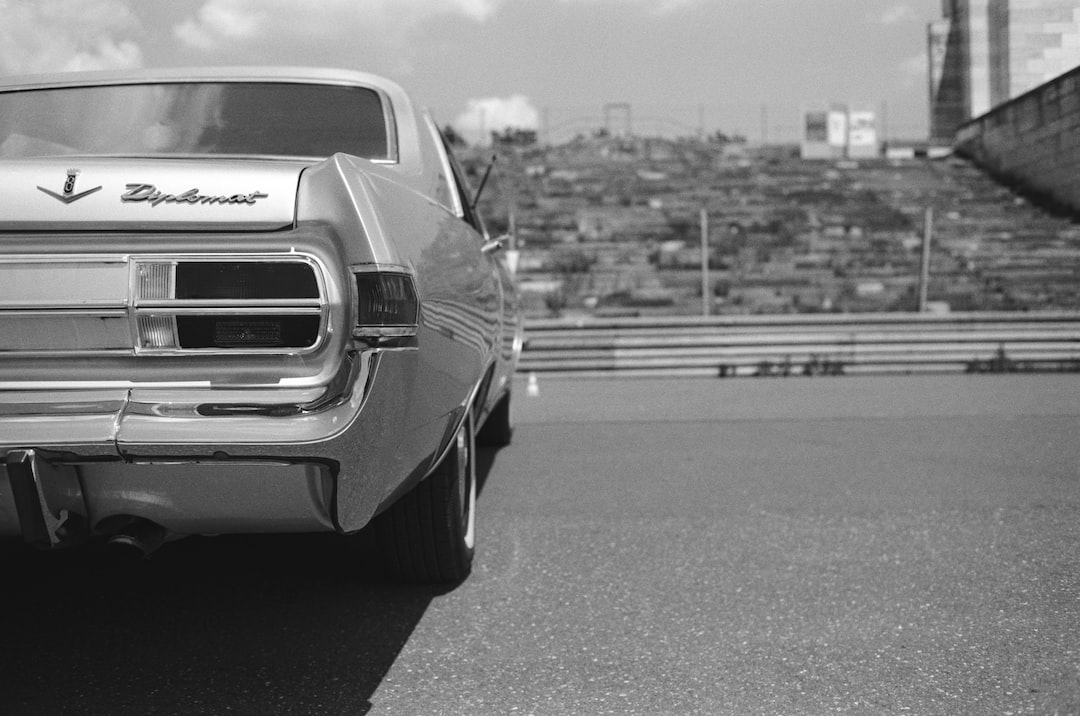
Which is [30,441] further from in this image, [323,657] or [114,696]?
[323,657]

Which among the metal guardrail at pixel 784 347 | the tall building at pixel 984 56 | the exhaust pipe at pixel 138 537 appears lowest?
the metal guardrail at pixel 784 347

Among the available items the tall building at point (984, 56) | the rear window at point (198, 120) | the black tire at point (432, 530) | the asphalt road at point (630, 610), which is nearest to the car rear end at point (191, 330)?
the asphalt road at point (630, 610)

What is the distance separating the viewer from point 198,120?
3703mm

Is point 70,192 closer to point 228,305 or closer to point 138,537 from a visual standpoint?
point 228,305

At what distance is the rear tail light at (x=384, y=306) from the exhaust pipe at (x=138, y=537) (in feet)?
2.23

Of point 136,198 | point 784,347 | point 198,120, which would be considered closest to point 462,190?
point 198,120

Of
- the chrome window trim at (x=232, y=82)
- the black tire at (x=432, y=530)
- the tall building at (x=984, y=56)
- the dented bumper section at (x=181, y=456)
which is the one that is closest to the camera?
the dented bumper section at (x=181, y=456)

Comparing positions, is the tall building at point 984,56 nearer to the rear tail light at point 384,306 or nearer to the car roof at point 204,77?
the car roof at point 204,77

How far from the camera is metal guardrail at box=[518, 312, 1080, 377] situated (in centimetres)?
1182

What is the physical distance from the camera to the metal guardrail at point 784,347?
38.8 feet

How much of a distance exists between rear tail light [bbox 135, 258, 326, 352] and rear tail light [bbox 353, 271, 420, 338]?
0.32ft

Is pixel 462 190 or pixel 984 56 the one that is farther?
pixel 984 56

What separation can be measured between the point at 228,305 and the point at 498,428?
14.6ft

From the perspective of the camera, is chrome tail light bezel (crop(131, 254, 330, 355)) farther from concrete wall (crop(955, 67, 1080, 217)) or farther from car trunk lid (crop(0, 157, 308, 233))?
concrete wall (crop(955, 67, 1080, 217))
